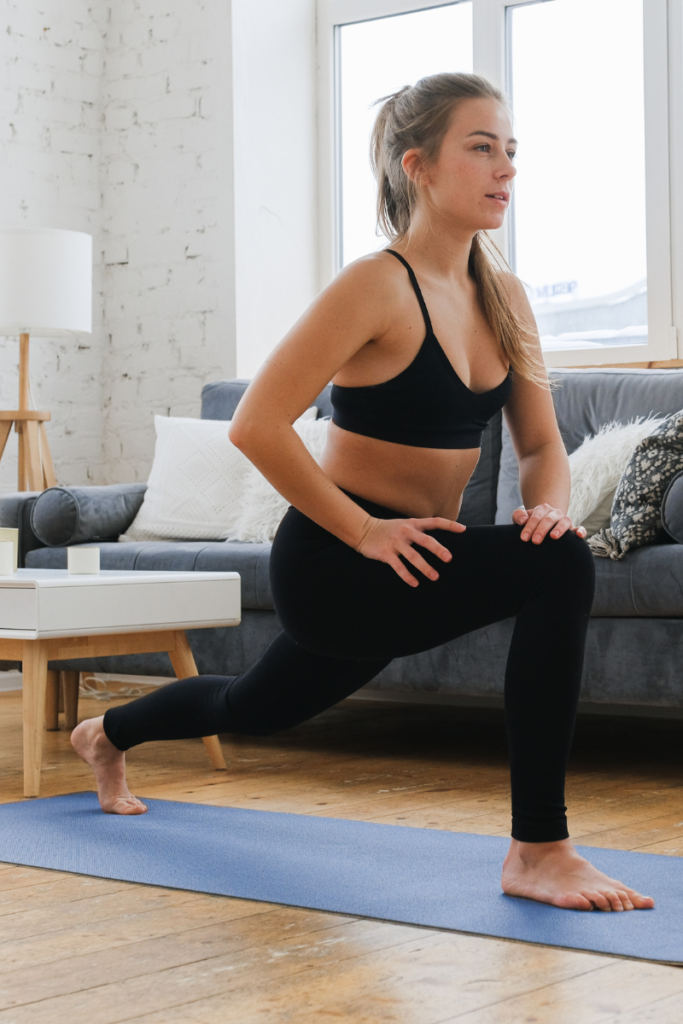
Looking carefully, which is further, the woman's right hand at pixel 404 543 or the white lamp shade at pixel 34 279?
the white lamp shade at pixel 34 279

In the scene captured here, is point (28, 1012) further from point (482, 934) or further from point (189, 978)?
point (482, 934)

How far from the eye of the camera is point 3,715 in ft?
12.5

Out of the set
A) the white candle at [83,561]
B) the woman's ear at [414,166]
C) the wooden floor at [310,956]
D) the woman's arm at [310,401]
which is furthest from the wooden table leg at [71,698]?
the woman's ear at [414,166]

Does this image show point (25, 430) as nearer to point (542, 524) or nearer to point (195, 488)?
point (195, 488)

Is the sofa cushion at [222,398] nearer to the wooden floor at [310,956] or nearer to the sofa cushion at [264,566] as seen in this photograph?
the sofa cushion at [264,566]

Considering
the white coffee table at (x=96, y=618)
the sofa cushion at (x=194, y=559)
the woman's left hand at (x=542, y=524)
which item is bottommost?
the white coffee table at (x=96, y=618)

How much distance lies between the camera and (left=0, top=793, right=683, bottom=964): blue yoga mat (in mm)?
1543

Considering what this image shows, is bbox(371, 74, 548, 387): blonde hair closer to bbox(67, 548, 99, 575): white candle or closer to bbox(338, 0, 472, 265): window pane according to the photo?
bbox(67, 548, 99, 575): white candle

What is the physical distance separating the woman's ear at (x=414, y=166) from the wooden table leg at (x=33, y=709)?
129 centimetres

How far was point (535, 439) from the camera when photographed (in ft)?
6.08

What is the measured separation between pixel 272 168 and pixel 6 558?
94.9 inches

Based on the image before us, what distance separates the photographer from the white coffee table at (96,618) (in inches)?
99.6

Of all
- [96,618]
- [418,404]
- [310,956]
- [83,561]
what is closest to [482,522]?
[83,561]

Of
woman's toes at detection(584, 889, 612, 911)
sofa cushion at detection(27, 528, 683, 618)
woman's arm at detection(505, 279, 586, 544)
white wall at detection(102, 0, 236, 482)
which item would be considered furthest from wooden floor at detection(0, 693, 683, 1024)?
white wall at detection(102, 0, 236, 482)
